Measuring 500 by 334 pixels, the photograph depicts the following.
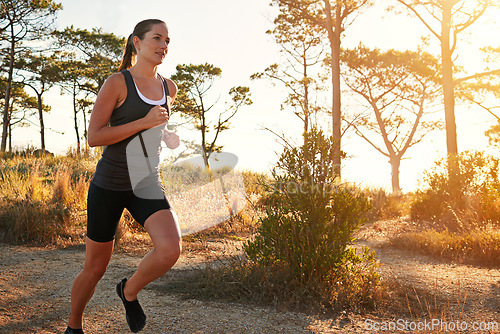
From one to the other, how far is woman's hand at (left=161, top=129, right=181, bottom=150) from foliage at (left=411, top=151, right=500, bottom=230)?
7873mm

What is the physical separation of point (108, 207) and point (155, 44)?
3.18ft

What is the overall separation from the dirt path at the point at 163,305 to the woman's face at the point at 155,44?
6.92ft

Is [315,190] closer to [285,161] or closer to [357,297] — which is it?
[285,161]

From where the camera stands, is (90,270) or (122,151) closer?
(122,151)

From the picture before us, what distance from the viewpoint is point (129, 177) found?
2424 mm

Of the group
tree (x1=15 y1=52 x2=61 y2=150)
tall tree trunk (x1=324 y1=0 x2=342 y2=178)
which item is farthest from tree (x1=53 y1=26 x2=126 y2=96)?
tall tree trunk (x1=324 y1=0 x2=342 y2=178)

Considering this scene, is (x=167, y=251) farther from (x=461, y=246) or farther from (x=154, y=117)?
(x=461, y=246)

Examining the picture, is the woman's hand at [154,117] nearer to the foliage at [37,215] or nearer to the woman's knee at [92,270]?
the woman's knee at [92,270]

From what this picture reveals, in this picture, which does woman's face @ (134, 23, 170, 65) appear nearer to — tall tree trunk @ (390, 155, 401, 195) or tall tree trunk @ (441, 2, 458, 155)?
tall tree trunk @ (441, 2, 458, 155)

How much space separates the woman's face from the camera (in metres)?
2.46

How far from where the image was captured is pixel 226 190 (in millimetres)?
11305

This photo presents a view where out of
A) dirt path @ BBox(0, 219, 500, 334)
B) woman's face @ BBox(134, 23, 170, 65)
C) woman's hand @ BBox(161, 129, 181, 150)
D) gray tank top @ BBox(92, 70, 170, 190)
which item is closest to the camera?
gray tank top @ BBox(92, 70, 170, 190)

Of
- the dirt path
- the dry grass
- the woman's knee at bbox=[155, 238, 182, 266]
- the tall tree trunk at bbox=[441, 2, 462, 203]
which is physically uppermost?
the tall tree trunk at bbox=[441, 2, 462, 203]

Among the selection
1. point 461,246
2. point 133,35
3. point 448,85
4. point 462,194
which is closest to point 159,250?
point 133,35
